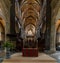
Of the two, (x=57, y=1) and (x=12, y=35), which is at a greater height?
(x=57, y=1)

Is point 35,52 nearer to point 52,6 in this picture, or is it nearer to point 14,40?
point 14,40

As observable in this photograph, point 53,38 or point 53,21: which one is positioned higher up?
point 53,21

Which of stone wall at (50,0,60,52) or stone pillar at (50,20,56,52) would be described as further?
stone pillar at (50,20,56,52)

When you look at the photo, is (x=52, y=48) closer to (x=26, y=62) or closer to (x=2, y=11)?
(x=2, y=11)

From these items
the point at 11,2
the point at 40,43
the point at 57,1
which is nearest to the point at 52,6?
the point at 57,1

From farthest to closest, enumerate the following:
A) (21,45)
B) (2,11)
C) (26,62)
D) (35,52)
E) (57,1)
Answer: (21,45) < (2,11) < (57,1) < (35,52) < (26,62)

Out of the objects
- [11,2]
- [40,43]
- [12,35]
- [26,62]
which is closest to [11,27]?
[12,35]

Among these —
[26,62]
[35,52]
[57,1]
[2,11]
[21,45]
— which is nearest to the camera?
[26,62]

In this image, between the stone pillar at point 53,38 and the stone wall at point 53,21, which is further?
the stone pillar at point 53,38

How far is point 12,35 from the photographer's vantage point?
28359mm

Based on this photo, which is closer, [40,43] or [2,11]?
[2,11]

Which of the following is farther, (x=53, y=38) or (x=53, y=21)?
(x=53, y=21)

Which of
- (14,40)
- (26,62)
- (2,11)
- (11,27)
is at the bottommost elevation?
(26,62)

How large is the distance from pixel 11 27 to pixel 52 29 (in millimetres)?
6393
